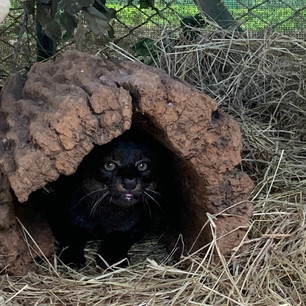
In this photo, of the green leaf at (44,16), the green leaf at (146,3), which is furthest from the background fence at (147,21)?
the green leaf at (44,16)

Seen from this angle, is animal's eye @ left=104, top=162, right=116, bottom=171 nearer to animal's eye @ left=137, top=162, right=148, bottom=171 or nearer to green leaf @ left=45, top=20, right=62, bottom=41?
animal's eye @ left=137, top=162, right=148, bottom=171

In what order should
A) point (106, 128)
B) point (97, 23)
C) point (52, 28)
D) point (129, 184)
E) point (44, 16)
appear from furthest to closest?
point (44, 16), point (52, 28), point (97, 23), point (129, 184), point (106, 128)

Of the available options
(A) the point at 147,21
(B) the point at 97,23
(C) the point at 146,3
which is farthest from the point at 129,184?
(A) the point at 147,21

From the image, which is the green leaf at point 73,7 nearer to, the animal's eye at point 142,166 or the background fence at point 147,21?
the animal's eye at point 142,166

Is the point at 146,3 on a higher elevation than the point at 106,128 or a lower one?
higher

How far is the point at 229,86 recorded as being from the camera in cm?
320

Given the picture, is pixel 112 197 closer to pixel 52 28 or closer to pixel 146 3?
pixel 52 28

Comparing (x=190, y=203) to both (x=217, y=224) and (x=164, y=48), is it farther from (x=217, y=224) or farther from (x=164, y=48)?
(x=164, y=48)

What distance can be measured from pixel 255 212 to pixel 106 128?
787 mm

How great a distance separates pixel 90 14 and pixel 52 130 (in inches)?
32.8

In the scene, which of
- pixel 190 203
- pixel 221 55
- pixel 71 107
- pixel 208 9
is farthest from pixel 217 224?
pixel 208 9

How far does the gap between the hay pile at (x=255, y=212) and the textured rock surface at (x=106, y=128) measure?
5.6 inches

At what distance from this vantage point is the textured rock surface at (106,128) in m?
2.13

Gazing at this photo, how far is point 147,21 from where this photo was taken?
12.7ft
